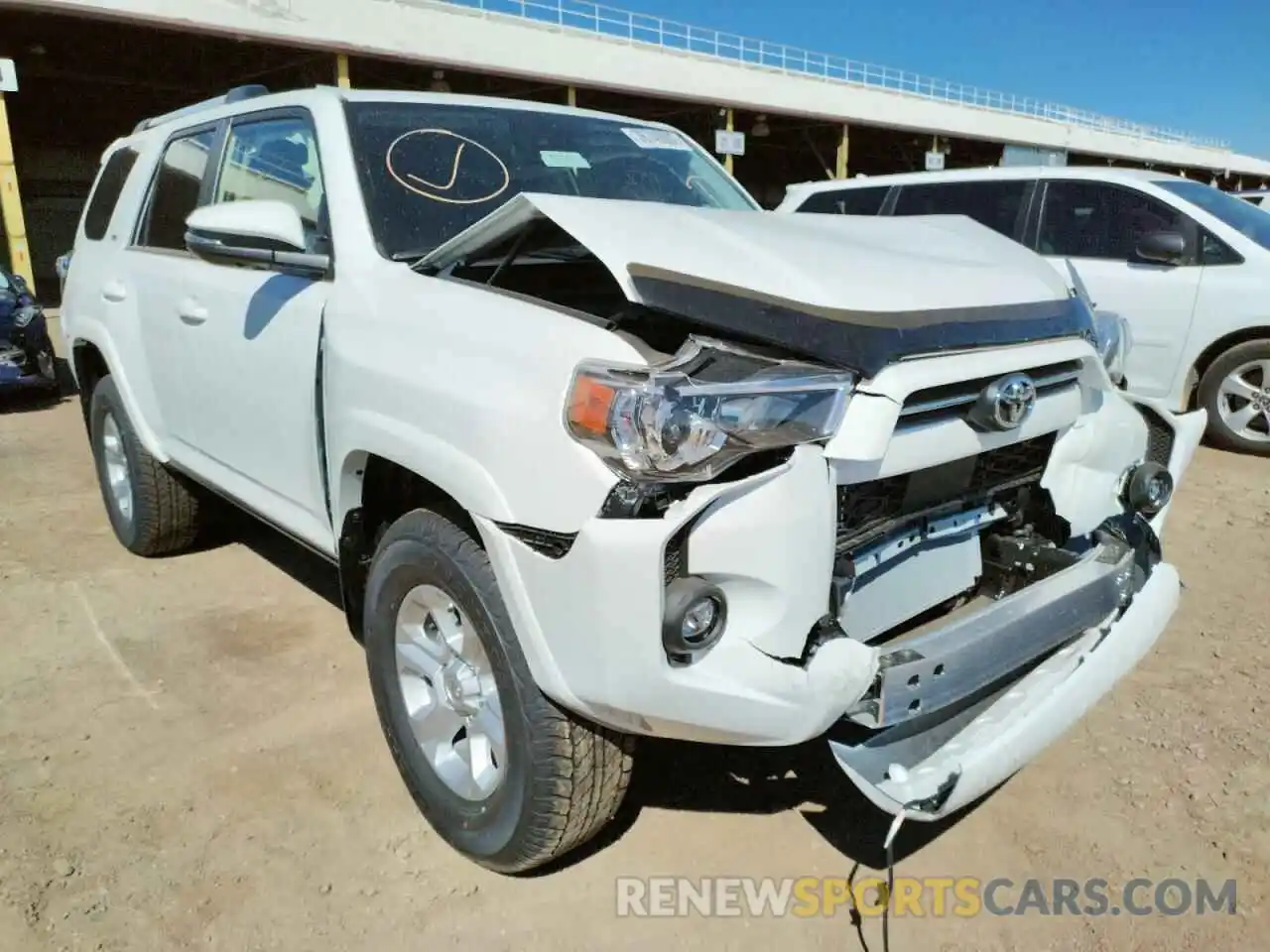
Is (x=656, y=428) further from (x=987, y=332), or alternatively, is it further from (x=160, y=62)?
(x=160, y=62)

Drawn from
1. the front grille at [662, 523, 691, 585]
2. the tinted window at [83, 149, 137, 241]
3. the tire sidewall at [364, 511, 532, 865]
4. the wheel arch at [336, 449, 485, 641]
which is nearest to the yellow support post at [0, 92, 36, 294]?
the tinted window at [83, 149, 137, 241]

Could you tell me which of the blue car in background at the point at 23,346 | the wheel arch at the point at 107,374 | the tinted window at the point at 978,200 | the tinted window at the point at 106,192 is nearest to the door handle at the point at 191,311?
the wheel arch at the point at 107,374

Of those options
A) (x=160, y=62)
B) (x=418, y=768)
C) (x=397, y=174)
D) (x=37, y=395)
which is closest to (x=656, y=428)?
(x=418, y=768)

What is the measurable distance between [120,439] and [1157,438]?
4234 millimetres

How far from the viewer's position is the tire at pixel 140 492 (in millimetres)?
4191

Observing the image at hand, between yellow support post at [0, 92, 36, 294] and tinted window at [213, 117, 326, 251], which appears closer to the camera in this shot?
tinted window at [213, 117, 326, 251]

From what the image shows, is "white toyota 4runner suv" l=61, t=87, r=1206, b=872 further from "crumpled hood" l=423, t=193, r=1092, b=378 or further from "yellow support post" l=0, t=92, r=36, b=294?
"yellow support post" l=0, t=92, r=36, b=294

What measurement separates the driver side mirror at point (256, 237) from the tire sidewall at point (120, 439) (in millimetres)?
1528

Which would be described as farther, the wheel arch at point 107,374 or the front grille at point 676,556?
the wheel arch at point 107,374

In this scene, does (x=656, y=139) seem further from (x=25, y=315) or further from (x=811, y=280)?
(x=25, y=315)

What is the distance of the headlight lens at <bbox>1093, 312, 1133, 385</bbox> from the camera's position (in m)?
2.77

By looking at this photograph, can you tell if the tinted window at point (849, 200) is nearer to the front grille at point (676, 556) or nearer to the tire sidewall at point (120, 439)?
the tire sidewall at point (120, 439)

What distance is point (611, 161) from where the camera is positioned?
338 cm

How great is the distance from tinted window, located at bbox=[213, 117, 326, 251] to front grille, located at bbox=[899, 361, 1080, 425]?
5.87 ft
